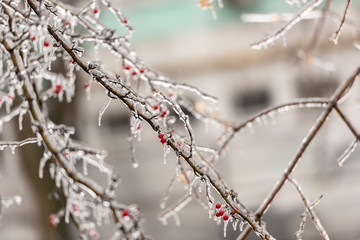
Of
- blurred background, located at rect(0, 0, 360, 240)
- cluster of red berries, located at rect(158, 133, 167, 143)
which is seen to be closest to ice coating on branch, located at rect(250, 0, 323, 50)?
cluster of red berries, located at rect(158, 133, 167, 143)

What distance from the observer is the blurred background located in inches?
415

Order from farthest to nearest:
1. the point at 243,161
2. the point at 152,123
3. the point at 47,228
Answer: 1. the point at 243,161
2. the point at 47,228
3. the point at 152,123

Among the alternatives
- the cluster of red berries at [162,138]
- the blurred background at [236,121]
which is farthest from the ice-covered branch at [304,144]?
the blurred background at [236,121]

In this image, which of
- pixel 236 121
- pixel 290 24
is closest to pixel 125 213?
pixel 290 24

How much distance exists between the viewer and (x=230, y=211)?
5.61 ft

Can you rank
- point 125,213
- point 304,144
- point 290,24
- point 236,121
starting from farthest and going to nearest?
point 236,121, point 290,24, point 304,144, point 125,213

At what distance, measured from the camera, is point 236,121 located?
1045 cm

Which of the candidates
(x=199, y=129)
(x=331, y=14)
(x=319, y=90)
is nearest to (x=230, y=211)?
(x=331, y=14)

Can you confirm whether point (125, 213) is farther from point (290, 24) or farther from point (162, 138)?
point (290, 24)

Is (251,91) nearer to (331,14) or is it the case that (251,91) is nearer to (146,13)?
(146,13)

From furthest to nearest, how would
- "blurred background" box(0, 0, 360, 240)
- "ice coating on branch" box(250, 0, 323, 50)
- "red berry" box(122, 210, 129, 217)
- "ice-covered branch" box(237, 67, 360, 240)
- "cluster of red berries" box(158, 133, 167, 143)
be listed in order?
"blurred background" box(0, 0, 360, 240)
"ice coating on branch" box(250, 0, 323, 50)
"ice-covered branch" box(237, 67, 360, 240)
"cluster of red berries" box(158, 133, 167, 143)
"red berry" box(122, 210, 129, 217)

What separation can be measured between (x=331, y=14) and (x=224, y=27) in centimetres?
922

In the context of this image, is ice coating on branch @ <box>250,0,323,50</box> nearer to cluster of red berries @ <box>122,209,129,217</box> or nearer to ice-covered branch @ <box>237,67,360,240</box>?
ice-covered branch @ <box>237,67,360,240</box>

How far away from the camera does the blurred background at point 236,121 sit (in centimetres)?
1053
